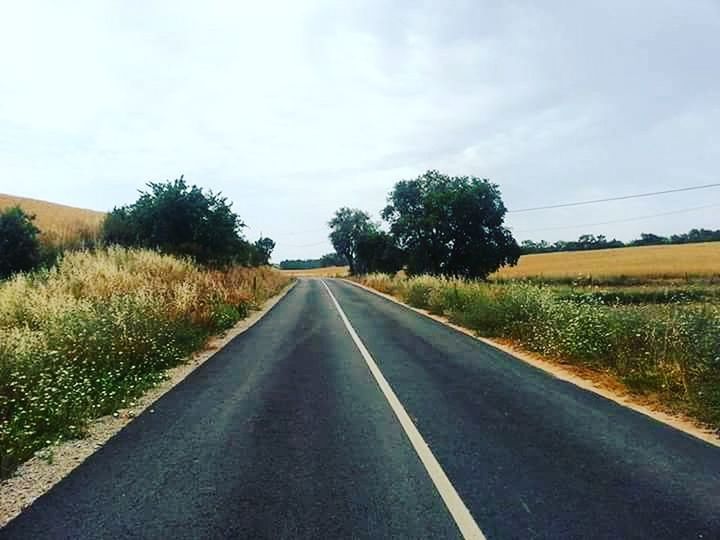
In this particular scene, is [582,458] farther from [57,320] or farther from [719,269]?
[719,269]

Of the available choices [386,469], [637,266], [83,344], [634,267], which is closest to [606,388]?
[386,469]

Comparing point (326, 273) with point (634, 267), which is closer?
point (634, 267)

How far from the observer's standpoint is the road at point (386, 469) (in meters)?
3.45

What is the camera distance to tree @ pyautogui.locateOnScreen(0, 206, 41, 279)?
2217cm

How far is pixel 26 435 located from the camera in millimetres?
5270

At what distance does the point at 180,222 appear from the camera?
83.7 feet

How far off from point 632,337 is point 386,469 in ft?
23.2

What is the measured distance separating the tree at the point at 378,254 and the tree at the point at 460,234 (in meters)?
19.2

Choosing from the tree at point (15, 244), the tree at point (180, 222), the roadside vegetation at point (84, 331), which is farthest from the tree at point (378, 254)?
the tree at point (15, 244)

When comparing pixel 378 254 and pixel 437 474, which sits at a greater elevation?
pixel 378 254

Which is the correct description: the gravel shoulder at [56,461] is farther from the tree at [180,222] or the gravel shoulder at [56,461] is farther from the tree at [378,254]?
the tree at [378,254]

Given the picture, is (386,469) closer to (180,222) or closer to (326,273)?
(180,222)

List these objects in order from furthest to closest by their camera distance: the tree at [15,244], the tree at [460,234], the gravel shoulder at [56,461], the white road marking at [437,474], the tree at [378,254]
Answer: the tree at [378,254] < the tree at [460,234] < the tree at [15,244] < the gravel shoulder at [56,461] < the white road marking at [437,474]

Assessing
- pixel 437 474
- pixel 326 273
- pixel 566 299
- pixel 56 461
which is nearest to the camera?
pixel 437 474
